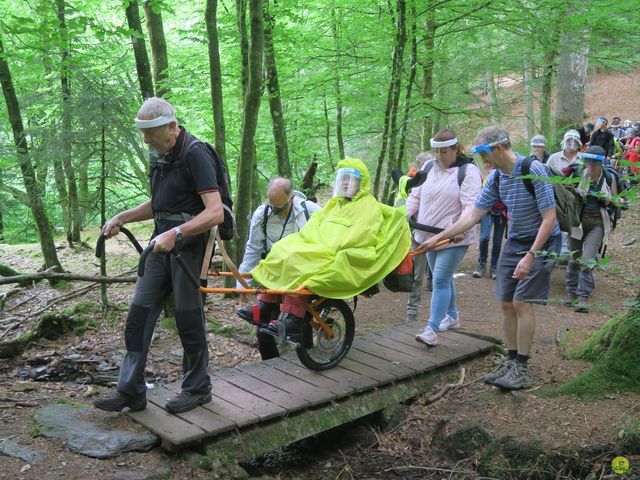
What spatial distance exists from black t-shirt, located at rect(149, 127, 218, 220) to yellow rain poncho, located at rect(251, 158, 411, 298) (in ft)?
3.66

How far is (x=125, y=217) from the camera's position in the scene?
14.6 feet

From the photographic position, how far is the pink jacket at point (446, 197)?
20.6ft

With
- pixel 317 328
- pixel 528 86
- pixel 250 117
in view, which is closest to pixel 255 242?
pixel 317 328

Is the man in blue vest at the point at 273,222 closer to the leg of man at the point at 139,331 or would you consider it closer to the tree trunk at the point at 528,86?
the leg of man at the point at 139,331

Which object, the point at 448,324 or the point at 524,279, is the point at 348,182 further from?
the point at 448,324

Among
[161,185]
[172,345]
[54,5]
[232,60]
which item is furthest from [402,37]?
[161,185]

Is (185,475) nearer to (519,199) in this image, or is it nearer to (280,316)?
(280,316)

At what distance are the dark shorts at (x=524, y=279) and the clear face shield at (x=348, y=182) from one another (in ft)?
4.94

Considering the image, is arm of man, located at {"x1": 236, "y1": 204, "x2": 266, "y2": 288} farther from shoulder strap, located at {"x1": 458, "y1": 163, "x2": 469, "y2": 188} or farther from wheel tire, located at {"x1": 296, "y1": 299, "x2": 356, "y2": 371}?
shoulder strap, located at {"x1": 458, "y1": 163, "x2": 469, "y2": 188}

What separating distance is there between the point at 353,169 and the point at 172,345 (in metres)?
3.67

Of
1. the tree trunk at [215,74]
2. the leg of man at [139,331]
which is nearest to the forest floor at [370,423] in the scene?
the leg of man at [139,331]

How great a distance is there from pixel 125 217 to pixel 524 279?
330 cm

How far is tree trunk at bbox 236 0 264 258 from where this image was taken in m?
7.76

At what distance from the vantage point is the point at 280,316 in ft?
17.1
